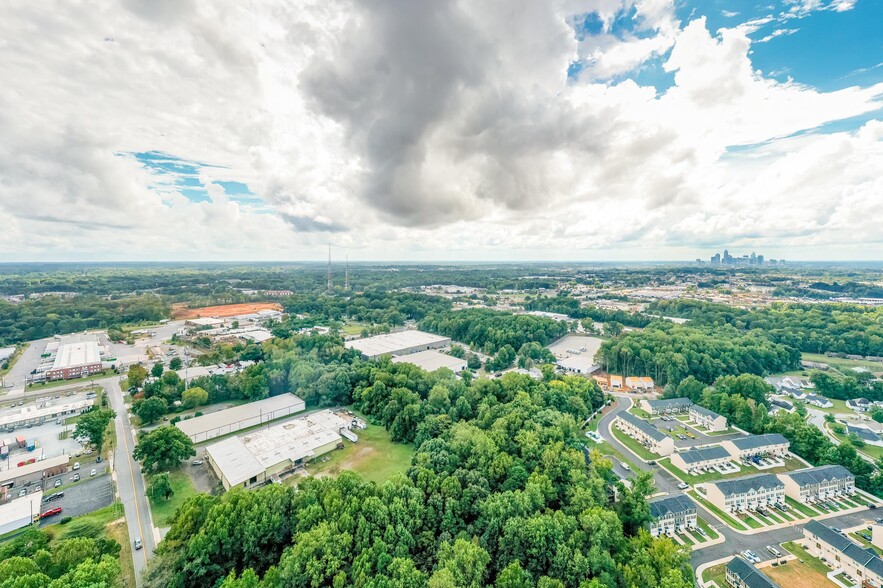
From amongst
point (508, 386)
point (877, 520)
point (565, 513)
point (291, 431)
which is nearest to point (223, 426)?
point (291, 431)

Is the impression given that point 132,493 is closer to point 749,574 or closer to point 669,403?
point 749,574

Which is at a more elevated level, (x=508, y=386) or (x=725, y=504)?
(x=508, y=386)

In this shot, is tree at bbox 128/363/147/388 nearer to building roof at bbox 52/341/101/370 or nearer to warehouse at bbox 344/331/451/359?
building roof at bbox 52/341/101/370

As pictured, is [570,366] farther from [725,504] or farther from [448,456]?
[448,456]

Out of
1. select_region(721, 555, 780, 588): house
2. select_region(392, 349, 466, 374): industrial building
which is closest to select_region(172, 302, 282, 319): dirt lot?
select_region(392, 349, 466, 374): industrial building

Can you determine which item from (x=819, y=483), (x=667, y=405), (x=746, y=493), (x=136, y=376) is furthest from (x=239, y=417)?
(x=819, y=483)
